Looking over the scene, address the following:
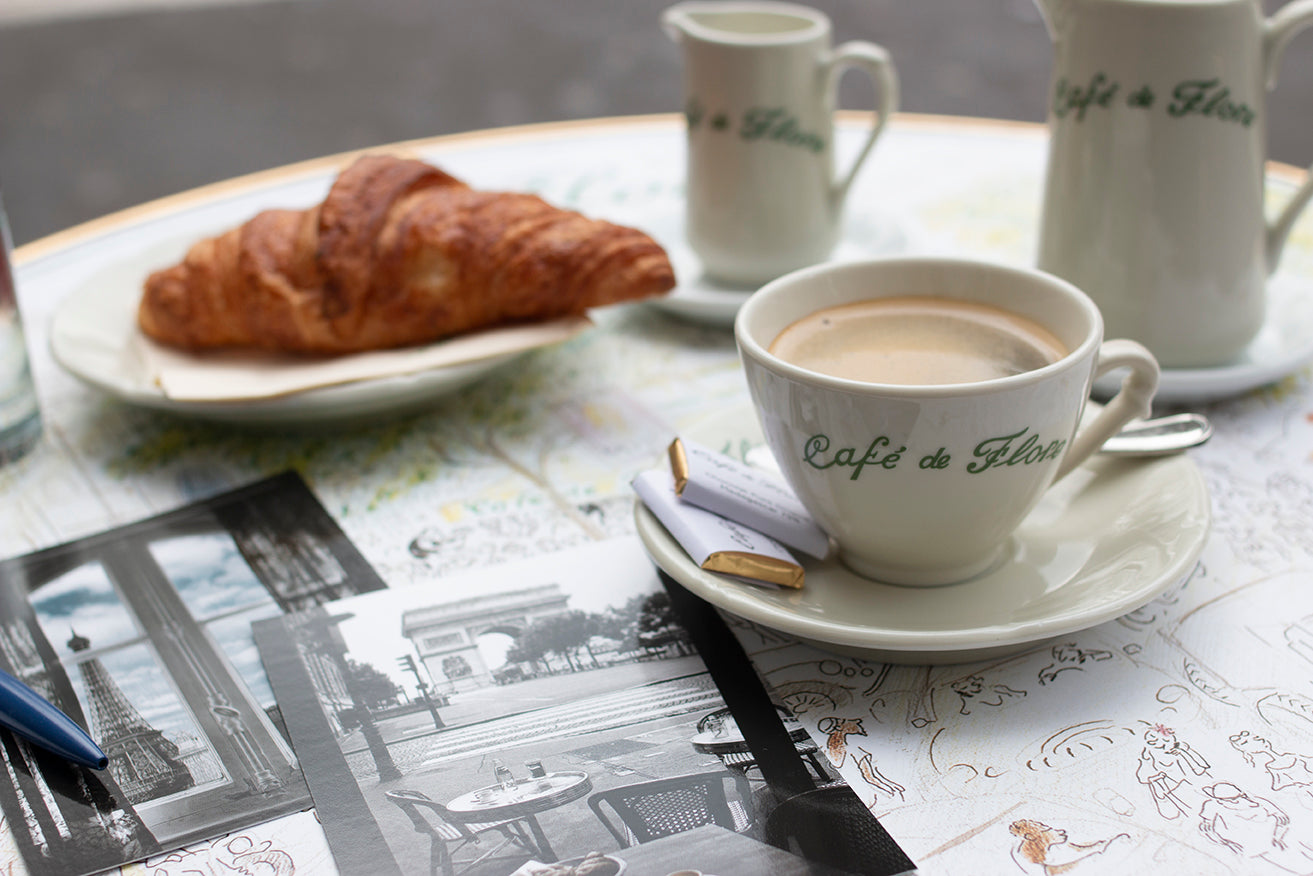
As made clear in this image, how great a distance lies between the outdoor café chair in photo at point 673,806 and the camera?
538mm

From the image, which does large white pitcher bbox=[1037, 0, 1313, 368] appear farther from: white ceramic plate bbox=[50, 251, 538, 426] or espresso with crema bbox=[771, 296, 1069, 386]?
white ceramic plate bbox=[50, 251, 538, 426]

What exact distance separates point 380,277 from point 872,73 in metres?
0.49

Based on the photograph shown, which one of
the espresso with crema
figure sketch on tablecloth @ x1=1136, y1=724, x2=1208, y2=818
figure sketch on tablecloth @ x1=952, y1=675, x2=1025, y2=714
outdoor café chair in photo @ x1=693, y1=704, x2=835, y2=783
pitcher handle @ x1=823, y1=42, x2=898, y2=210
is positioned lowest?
outdoor café chair in photo @ x1=693, y1=704, x2=835, y2=783

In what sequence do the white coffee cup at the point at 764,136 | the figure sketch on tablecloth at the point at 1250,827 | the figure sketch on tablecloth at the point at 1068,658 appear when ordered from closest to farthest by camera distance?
the figure sketch on tablecloth at the point at 1250,827
the figure sketch on tablecloth at the point at 1068,658
the white coffee cup at the point at 764,136

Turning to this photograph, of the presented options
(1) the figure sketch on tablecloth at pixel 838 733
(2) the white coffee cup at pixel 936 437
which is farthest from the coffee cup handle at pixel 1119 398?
(1) the figure sketch on tablecloth at pixel 838 733

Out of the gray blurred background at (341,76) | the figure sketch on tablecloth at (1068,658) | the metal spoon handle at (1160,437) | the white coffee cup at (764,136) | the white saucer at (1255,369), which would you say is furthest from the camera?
the gray blurred background at (341,76)

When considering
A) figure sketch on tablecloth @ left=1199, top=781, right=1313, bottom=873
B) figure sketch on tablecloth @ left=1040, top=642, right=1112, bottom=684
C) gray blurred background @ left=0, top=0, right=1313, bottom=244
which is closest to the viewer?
figure sketch on tablecloth @ left=1199, top=781, right=1313, bottom=873

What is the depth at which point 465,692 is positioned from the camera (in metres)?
0.64

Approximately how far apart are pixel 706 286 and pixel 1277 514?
21.5 inches

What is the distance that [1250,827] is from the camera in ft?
1.73

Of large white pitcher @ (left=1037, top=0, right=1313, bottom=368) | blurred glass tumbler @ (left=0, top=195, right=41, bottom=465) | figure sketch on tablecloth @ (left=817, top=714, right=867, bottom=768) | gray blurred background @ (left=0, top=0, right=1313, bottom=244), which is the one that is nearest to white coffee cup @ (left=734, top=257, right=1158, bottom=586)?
figure sketch on tablecloth @ (left=817, top=714, right=867, bottom=768)

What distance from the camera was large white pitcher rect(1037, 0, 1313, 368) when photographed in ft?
2.66

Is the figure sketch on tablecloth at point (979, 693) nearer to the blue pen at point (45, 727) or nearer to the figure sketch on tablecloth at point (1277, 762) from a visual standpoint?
the figure sketch on tablecloth at point (1277, 762)

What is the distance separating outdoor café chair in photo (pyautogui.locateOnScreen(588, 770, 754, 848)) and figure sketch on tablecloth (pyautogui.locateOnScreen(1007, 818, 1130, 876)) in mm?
123
